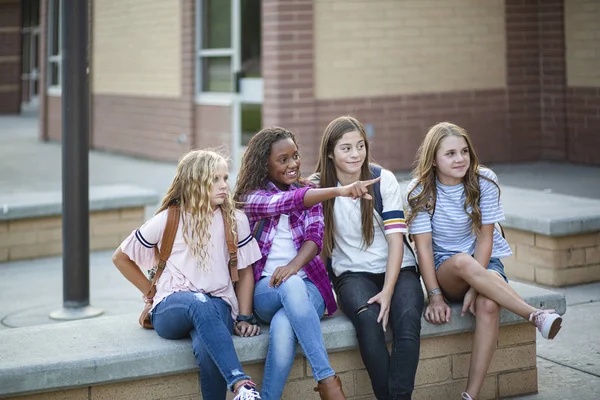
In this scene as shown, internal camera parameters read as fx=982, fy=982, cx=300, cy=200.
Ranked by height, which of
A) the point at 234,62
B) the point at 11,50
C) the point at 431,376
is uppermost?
the point at 11,50

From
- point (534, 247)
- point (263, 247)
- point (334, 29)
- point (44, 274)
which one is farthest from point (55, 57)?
point (263, 247)

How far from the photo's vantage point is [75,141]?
6.44 meters

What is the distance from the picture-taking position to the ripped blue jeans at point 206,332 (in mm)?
4031

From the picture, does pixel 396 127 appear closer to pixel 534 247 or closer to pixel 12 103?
pixel 534 247

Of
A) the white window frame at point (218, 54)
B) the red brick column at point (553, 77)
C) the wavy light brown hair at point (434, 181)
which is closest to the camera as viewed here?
the wavy light brown hair at point (434, 181)

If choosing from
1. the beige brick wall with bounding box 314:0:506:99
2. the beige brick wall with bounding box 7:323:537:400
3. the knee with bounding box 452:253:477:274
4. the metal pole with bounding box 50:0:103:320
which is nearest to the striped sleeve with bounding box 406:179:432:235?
the knee with bounding box 452:253:477:274

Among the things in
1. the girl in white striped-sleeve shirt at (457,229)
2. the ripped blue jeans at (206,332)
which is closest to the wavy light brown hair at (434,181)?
the girl in white striped-sleeve shirt at (457,229)

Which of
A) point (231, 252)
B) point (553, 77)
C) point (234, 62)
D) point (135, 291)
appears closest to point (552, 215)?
point (135, 291)

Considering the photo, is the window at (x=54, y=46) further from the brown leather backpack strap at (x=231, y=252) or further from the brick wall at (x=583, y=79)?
the brown leather backpack strap at (x=231, y=252)

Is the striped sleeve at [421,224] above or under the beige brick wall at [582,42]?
under

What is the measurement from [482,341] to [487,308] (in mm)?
152

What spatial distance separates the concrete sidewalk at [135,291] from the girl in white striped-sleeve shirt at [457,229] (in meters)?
0.64

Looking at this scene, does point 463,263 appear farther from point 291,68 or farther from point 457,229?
point 291,68

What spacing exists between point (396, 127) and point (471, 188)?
8.36 m
